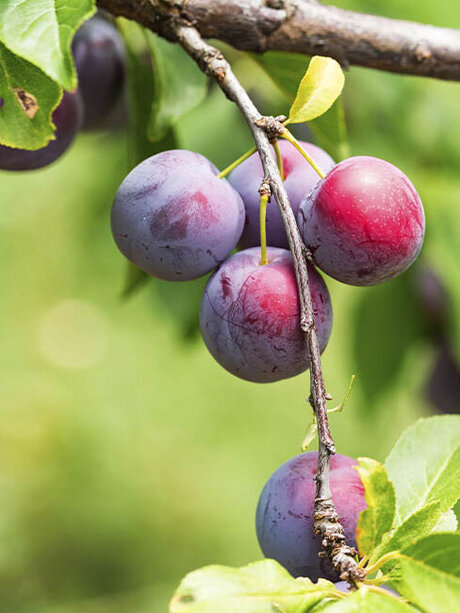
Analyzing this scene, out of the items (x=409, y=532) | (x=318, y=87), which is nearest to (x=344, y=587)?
(x=409, y=532)

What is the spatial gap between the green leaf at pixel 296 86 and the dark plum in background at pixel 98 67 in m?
0.25

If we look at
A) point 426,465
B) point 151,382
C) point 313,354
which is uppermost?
point 313,354

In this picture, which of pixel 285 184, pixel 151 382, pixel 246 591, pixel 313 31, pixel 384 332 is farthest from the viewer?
pixel 151 382

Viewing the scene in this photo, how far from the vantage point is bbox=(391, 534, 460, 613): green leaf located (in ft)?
1.51

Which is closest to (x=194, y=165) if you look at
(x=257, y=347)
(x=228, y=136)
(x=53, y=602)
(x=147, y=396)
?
(x=257, y=347)

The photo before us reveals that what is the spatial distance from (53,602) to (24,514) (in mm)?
277

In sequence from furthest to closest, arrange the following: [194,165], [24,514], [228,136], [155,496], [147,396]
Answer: [147,396]
[155,496]
[24,514]
[228,136]
[194,165]

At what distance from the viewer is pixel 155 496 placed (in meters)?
2.50

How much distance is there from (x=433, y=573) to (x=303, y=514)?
136 mm

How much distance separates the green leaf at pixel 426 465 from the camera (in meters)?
0.61

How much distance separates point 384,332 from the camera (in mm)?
1453

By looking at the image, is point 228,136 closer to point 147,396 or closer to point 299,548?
point 299,548

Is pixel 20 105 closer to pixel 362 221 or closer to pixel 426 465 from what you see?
pixel 362 221

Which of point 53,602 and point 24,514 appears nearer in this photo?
point 53,602
